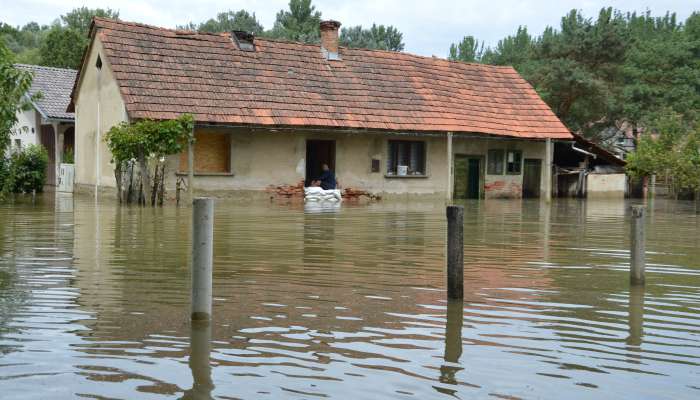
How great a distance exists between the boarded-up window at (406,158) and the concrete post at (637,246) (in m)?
20.8

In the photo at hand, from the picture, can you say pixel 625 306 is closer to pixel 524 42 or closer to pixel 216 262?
pixel 216 262

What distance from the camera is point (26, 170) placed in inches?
941

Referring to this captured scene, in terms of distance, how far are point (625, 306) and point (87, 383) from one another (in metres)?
4.83

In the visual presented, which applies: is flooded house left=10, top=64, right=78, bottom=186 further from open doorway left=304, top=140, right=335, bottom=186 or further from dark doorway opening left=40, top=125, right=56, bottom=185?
open doorway left=304, top=140, right=335, bottom=186

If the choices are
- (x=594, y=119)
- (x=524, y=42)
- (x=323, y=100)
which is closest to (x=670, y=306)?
(x=323, y=100)

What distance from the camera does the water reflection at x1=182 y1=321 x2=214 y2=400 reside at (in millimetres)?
4832

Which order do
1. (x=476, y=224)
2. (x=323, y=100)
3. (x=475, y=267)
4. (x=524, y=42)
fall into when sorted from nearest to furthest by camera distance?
(x=475, y=267)
(x=476, y=224)
(x=323, y=100)
(x=524, y=42)

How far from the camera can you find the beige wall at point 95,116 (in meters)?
25.3

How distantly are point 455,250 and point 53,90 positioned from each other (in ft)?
101

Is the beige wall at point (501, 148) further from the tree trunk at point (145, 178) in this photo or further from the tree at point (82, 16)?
the tree at point (82, 16)

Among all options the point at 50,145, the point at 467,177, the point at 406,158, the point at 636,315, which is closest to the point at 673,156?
the point at 467,177

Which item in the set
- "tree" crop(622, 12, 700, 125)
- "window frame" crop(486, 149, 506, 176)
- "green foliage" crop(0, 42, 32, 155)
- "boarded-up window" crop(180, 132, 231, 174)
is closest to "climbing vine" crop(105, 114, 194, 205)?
"boarded-up window" crop(180, 132, 231, 174)

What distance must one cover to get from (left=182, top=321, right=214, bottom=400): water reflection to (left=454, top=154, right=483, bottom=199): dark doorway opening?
25.0 metres

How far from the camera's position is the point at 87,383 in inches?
195
